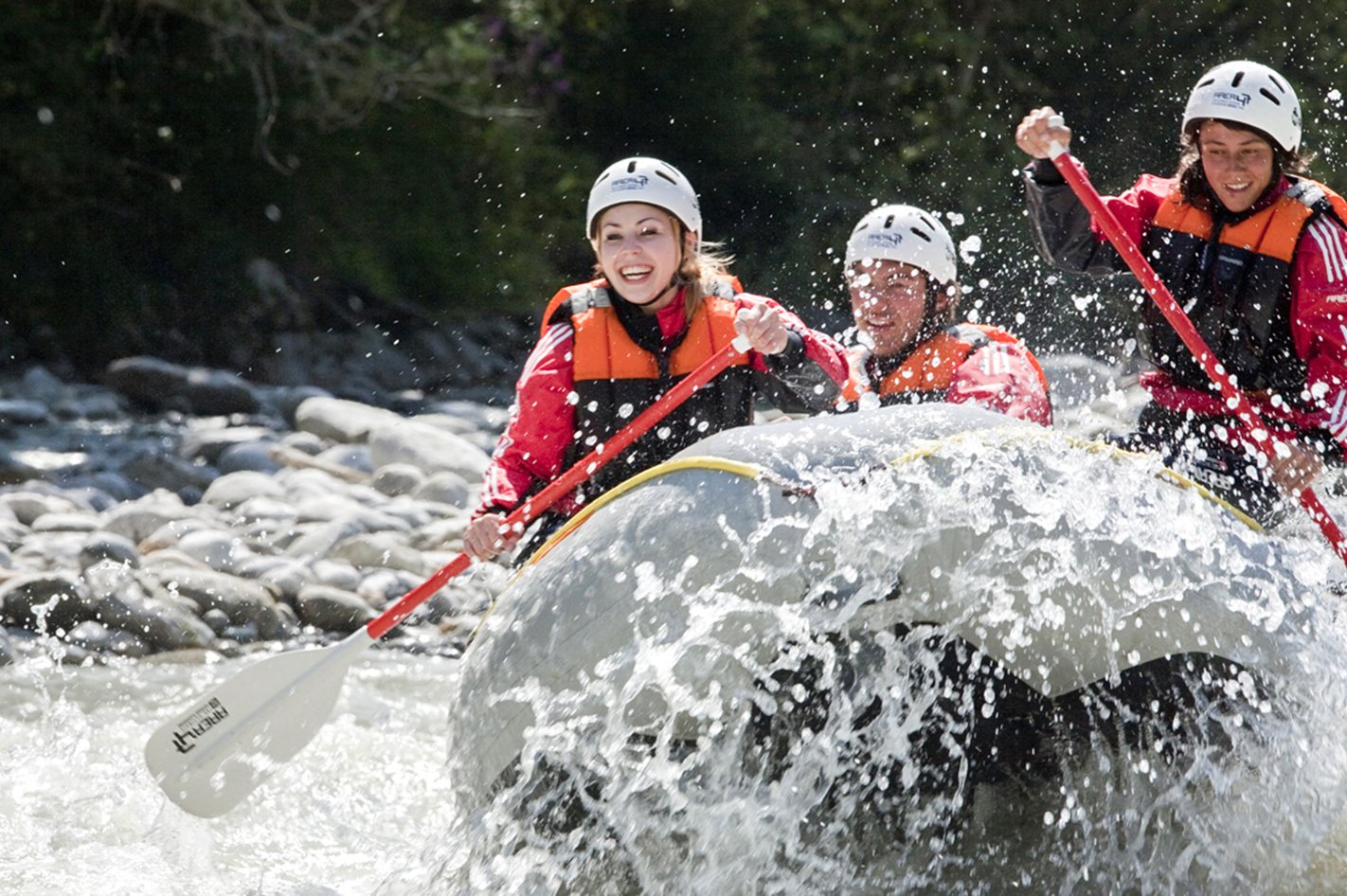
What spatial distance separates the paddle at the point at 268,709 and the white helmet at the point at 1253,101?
4.17 ft

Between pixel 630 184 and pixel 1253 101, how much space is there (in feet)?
4.93

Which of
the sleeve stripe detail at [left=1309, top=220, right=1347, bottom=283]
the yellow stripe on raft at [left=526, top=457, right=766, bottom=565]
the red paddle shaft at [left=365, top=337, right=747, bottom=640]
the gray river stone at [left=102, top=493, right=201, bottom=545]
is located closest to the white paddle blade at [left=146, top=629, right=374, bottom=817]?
the red paddle shaft at [left=365, top=337, right=747, bottom=640]

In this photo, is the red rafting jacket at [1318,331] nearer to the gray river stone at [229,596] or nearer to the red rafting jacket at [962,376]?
the red rafting jacket at [962,376]

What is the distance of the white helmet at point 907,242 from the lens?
395cm

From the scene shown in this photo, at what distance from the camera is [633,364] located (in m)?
3.85

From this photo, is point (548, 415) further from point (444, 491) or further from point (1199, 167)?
point (444, 491)

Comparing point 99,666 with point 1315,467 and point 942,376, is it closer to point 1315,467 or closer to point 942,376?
point 942,376

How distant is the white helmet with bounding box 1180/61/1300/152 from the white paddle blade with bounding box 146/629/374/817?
238 cm

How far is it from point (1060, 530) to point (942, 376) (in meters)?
1.15

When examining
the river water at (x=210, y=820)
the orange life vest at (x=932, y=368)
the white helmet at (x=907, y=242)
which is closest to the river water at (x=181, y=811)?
the river water at (x=210, y=820)

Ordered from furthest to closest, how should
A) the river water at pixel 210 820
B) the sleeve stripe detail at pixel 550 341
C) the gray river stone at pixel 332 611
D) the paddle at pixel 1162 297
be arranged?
the gray river stone at pixel 332 611 < the sleeve stripe detail at pixel 550 341 < the paddle at pixel 1162 297 < the river water at pixel 210 820

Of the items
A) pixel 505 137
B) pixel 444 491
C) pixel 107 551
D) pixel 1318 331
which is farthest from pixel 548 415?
pixel 505 137

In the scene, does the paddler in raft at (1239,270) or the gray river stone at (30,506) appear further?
the gray river stone at (30,506)

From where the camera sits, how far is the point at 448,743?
303cm
